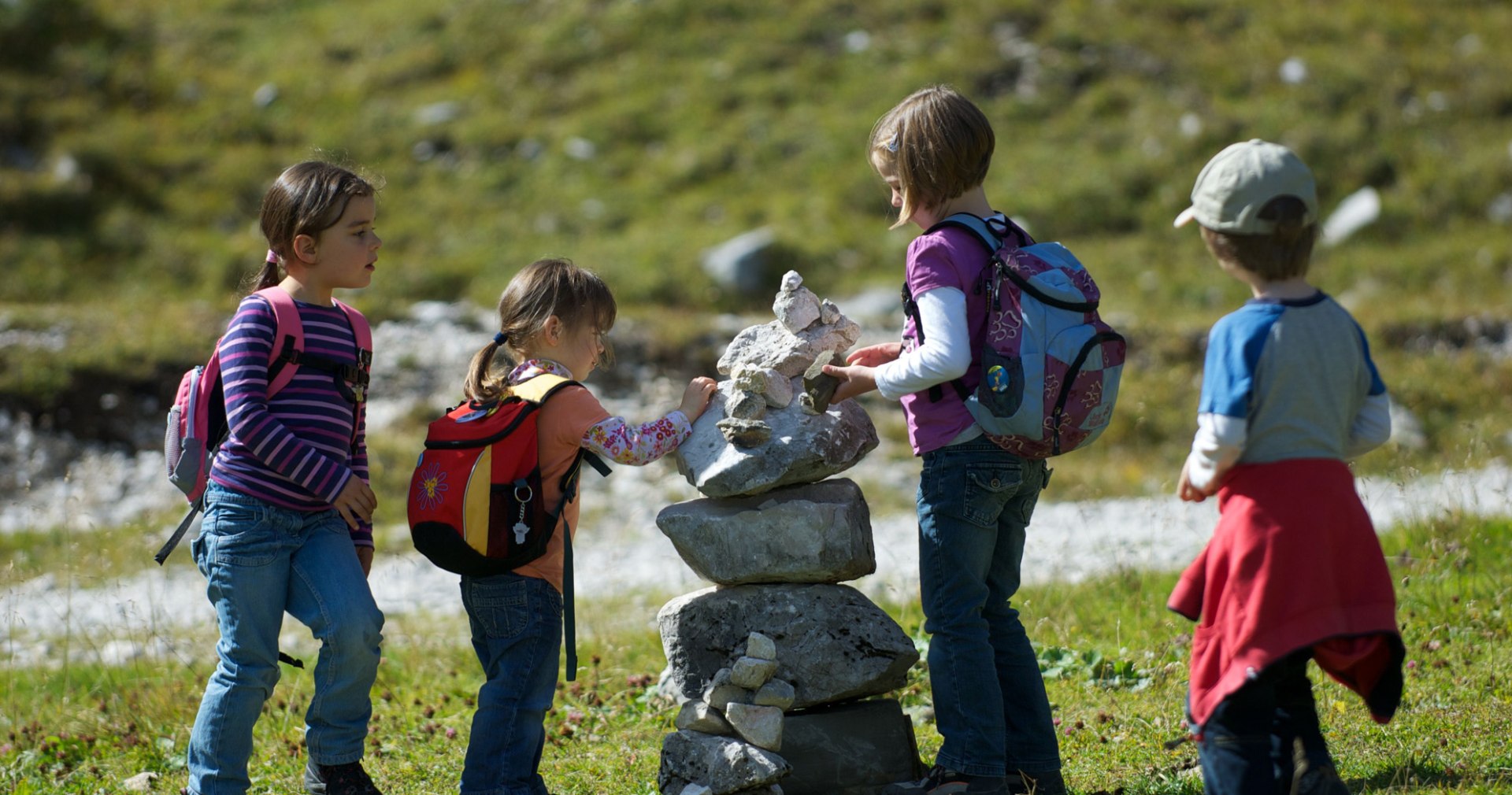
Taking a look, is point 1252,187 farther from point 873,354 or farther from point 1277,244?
point 873,354

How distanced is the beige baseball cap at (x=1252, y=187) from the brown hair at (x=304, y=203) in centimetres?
289

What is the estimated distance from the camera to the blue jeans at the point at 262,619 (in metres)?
4.48

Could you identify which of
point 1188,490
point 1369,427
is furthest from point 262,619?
point 1369,427

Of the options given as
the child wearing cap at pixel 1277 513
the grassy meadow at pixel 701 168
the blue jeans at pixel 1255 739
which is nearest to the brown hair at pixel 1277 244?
the child wearing cap at pixel 1277 513

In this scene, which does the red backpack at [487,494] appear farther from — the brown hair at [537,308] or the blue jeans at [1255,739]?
the blue jeans at [1255,739]

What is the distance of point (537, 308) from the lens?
467cm

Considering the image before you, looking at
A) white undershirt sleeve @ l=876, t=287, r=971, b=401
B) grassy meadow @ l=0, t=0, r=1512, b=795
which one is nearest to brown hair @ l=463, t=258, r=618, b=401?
white undershirt sleeve @ l=876, t=287, r=971, b=401

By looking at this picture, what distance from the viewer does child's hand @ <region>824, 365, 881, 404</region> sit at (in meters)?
4.59

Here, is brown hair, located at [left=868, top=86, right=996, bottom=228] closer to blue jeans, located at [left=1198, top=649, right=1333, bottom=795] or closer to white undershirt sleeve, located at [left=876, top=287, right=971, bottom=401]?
white undershirt sleeve, located at [left=876, top=287, right=971, bottom=401]

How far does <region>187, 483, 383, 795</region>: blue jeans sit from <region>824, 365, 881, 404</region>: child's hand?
1.77 metres

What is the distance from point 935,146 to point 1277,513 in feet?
5.37

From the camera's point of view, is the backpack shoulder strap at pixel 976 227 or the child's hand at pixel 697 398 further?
the child's hand at pixel 697 398

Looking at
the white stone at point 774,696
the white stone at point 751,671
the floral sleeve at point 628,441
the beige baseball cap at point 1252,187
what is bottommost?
the white stone at point 774,696

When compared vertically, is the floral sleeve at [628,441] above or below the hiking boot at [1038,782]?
above
